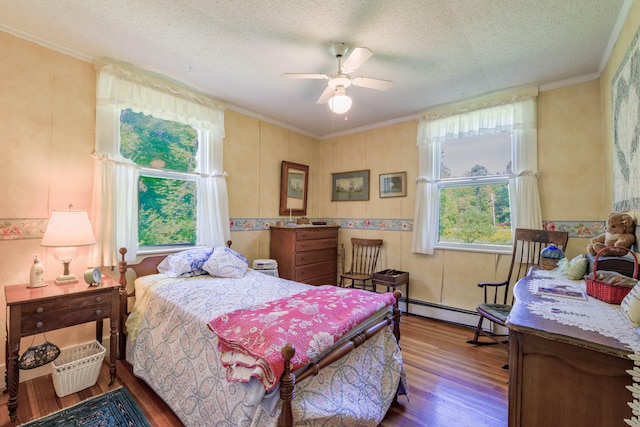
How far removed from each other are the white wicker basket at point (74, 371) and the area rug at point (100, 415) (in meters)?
0.17

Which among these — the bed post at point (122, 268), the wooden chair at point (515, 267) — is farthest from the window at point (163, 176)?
the wooden chair at point (515, 267)

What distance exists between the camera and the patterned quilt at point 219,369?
1.32 metres

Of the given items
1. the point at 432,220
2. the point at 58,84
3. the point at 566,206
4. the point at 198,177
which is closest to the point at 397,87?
the point at 432,220

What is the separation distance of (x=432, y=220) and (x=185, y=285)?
9.58 ft

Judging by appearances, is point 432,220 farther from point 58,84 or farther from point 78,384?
point 58,84

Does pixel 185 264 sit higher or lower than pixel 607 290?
lower

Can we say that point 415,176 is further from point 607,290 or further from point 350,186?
point 607,290

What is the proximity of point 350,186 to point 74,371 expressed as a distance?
371 cm

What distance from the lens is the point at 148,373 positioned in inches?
82.0

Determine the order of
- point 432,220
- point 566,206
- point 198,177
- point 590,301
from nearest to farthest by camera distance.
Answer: point 590,301 < point 566,206 < point 198,177 < point 432,220

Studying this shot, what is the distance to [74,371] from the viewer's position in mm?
2025

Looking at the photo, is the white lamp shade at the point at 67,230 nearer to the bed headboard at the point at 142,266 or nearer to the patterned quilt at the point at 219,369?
the bed headboard at the point at 142,266

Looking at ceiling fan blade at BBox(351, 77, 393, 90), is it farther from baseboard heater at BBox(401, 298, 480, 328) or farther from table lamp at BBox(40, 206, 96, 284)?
baseboard heater at BBox(401, 298, 480, 328)

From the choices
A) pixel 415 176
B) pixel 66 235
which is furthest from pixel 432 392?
pixel 66 235
